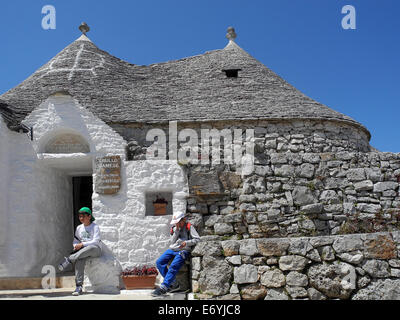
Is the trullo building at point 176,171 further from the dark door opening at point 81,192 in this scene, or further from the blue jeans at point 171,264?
the dark door opening at point 81,192

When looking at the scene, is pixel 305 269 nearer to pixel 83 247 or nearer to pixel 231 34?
pixel 83 247

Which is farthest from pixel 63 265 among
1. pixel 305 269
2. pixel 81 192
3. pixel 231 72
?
pixel 231 72

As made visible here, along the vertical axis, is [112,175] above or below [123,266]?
above

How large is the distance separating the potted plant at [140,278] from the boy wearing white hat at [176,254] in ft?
1.49

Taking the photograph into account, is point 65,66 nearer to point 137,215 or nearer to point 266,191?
point 137,215

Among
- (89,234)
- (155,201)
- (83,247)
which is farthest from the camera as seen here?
(155,201)

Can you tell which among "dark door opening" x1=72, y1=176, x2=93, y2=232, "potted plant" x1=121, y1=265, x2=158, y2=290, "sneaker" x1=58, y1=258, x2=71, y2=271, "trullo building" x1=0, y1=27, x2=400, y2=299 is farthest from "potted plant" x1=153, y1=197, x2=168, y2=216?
"dark door opening" x1=72, y1=176, x2=93, y2=232

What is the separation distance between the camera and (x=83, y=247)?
6738 mm

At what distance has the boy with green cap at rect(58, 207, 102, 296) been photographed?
6534 mm

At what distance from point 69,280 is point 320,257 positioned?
16.0ft

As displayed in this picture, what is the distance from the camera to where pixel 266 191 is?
8102mm

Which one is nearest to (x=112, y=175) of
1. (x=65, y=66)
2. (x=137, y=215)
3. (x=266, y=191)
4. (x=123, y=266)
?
(x=137, y=215)

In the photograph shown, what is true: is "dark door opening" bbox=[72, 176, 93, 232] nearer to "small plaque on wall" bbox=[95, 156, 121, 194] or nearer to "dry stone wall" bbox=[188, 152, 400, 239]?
"small plaque on wall" bbox=[95, 156, 121, 194]

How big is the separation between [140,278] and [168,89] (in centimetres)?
529
